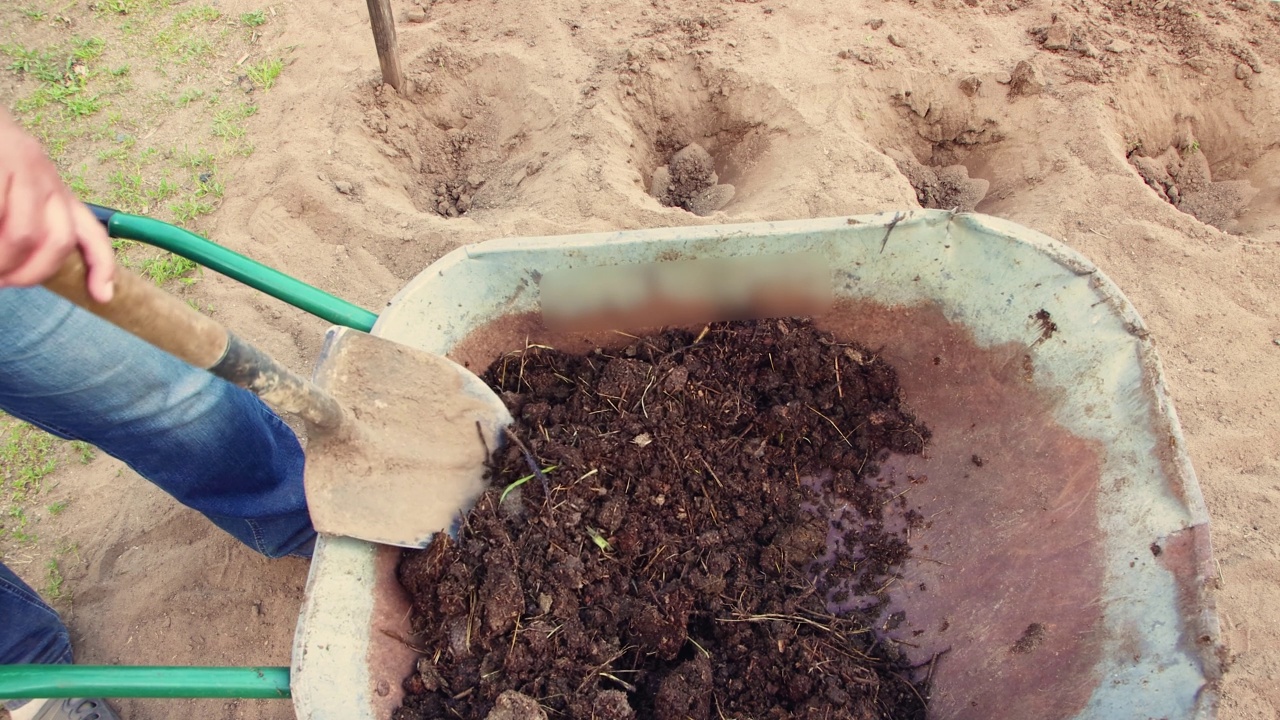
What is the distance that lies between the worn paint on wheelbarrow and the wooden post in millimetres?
1633

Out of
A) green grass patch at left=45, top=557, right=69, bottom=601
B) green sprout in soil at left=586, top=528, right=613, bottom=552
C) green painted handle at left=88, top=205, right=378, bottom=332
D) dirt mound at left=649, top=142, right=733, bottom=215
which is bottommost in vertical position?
green grass patch at left=45, top=557, right=69, bottom=601

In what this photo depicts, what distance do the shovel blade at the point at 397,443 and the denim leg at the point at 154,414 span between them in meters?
0.31

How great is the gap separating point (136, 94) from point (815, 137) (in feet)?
9.79

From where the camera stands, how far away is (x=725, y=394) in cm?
175

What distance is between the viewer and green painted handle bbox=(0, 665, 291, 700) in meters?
1.08

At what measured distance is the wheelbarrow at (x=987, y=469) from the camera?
4.17ft

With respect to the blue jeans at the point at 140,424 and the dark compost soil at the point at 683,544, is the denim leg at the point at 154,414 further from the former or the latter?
the dark compost soil at the point at 683,544

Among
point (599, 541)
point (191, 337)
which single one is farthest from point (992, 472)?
point (191, 337)

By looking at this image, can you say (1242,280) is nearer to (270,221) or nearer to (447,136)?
(447,136)

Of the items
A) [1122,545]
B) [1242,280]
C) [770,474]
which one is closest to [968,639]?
[1122,545]

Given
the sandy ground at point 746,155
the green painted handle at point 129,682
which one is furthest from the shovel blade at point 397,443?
the sandy ground at point 746,155

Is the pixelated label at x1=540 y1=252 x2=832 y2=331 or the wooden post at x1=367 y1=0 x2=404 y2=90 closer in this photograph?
the pixelated label at x1=540 y1=252 x2=832 y2=331

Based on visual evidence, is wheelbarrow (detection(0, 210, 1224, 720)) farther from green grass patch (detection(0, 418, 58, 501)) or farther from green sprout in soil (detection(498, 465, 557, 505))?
green grass patch (detection(0, 418, 58, 501))

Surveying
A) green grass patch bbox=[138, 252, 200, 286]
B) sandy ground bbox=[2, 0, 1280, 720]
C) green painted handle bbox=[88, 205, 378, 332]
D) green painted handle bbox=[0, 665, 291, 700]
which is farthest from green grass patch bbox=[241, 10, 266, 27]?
green painted handle bbox=[0, 665, 291, 700]
